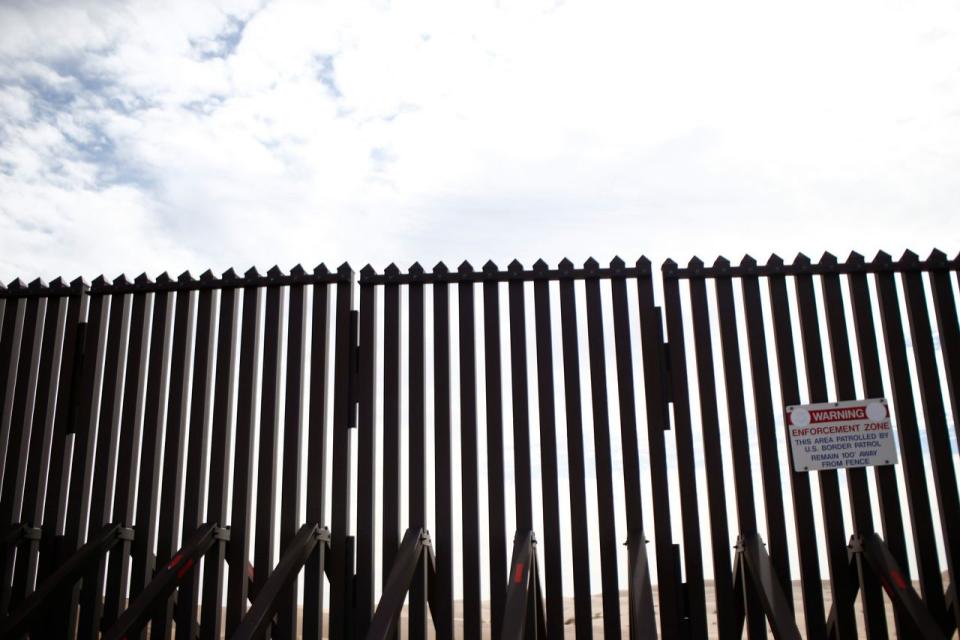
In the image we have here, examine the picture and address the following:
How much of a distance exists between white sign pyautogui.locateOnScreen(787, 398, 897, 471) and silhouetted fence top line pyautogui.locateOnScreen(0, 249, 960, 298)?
0.93m

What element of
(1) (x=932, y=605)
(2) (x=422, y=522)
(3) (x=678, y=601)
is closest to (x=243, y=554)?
(2) (x=422, y=522)

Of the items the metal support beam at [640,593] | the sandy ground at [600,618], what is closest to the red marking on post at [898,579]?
the metal support beam at [640,593]

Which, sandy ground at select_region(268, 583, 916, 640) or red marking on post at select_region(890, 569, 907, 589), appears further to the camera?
sandy ground at select_region(268, 583, 916, 640)

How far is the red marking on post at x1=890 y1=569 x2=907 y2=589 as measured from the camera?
461 centimetres

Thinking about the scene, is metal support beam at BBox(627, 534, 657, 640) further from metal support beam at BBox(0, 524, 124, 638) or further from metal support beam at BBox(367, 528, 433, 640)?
metal support beam at BBox(0, 524, 124, 638)

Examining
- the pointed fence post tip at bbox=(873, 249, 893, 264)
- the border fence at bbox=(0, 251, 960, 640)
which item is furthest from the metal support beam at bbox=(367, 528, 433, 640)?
the pointed fence post tip at bbox=(873, 249, 893, 264)

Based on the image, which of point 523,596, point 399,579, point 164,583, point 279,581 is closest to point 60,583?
point 164,583

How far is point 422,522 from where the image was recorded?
5.28 meters

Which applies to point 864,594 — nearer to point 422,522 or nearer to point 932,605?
point 932,605

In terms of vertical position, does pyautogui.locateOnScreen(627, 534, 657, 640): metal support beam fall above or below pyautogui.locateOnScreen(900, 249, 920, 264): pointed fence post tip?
below

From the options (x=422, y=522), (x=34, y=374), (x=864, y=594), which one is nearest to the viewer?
(x=864, y=594)

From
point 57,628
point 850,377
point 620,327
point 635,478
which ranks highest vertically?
point 620,327

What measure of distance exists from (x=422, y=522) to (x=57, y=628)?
260 cm

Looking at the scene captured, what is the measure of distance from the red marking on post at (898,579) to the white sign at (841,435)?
27.1 inches
